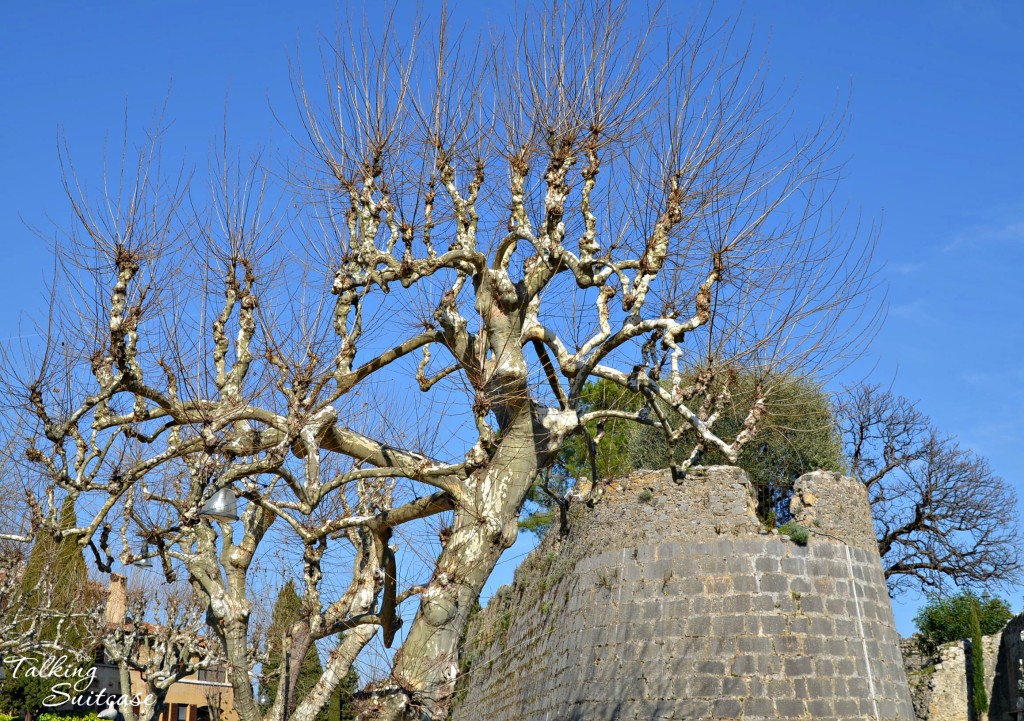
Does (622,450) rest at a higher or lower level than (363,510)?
higher

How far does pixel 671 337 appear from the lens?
362 inches

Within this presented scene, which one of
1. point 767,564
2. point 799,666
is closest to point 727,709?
point 799,666

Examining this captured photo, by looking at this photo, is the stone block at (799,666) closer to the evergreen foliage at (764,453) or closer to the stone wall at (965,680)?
the evergreen foliage at (764,453)

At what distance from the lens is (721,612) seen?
13.4 meters

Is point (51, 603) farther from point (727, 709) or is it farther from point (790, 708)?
point (790, 708)

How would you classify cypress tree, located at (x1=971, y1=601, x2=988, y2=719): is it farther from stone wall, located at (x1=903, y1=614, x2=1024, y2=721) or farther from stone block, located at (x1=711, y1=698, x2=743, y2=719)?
stone block, located at (x1=711, y1=698, x2=743, y2=719)

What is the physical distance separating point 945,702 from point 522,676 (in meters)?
10.1

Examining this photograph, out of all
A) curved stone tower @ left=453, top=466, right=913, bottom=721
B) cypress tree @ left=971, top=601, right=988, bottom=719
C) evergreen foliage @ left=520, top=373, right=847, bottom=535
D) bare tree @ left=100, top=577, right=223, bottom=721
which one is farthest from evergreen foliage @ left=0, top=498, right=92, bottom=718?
cypress tree @ left=971, top=601, right=988, bottom=719

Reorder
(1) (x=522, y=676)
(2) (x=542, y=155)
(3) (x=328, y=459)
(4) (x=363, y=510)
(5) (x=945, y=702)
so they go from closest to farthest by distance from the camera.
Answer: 1. (2) (x=542, y=155)
2. (4) (x=363, y=510)
3. (3) (x=328, y=459)
4. (1) (x=522, y=676)
5. (5) (x=945, y=702)

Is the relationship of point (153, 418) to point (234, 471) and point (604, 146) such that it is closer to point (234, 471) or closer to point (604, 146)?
point (234, 471)

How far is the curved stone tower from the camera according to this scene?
12.9m

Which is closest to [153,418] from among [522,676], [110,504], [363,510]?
[110,504]

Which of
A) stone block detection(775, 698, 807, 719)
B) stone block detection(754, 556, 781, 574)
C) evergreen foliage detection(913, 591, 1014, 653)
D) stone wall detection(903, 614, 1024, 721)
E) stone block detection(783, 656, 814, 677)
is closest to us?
stone block detection(775, 698, 807, 719)

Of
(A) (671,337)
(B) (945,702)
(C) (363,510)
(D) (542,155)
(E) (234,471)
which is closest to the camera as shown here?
(E) (234,471)
